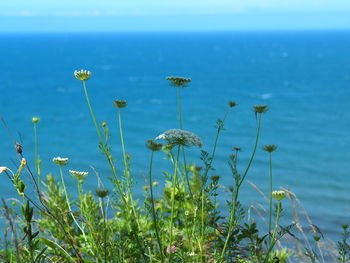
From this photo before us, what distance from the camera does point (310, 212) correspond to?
23547 millimetres

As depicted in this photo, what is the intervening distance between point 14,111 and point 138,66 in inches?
1834

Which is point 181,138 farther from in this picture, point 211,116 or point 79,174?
point 211,116

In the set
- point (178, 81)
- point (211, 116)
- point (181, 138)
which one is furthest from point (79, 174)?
point (211, 116)

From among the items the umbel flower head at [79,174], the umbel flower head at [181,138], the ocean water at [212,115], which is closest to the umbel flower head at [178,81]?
the ocean water at [212,115]

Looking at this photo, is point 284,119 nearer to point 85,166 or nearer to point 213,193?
point 85,166

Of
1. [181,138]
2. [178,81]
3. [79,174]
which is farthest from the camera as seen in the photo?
[178,81]

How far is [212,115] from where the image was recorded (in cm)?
5091

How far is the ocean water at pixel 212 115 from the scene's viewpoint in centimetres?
2902

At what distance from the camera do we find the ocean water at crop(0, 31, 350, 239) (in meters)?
→ 29.0

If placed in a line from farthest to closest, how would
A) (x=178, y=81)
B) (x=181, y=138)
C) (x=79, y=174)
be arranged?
(x=178, y=81) < (x=79, y=174) < (x=181, y=138)

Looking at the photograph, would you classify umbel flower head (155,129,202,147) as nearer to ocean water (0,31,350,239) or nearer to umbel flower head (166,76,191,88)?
ocean water (0,31,350,239)

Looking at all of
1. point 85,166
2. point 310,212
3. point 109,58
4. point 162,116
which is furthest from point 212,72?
point 310,212

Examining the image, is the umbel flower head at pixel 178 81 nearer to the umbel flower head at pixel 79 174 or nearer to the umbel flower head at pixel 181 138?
the umbel flower head at pixel 181 138

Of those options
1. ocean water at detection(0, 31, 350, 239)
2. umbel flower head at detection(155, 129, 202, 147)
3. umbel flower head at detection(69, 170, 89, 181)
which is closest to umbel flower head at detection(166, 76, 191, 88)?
ocean water at detection(0, 31, 350, 239)
